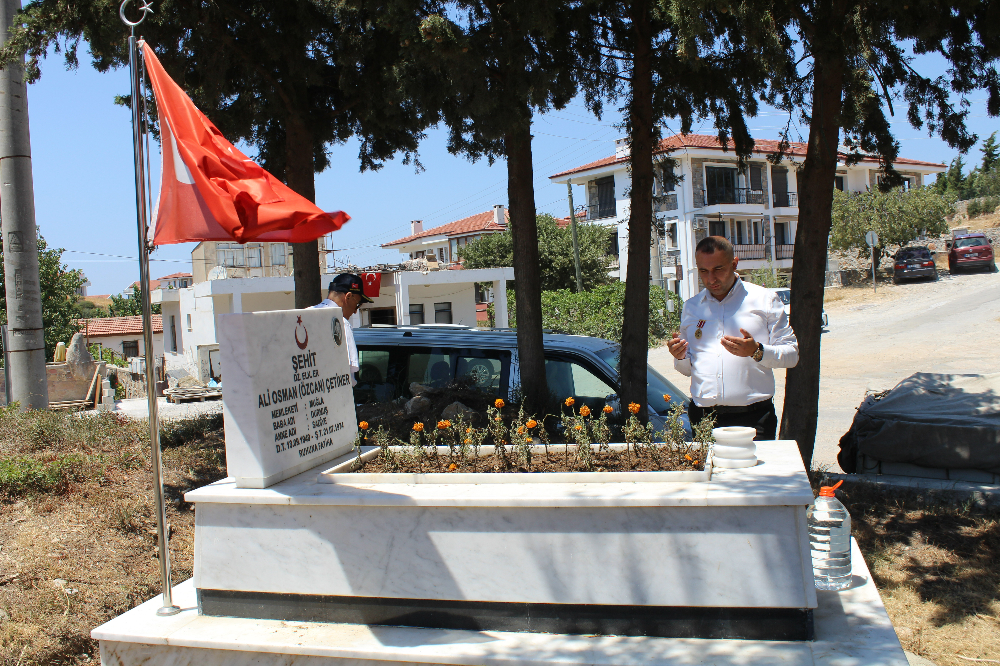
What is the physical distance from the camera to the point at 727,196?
139 feet

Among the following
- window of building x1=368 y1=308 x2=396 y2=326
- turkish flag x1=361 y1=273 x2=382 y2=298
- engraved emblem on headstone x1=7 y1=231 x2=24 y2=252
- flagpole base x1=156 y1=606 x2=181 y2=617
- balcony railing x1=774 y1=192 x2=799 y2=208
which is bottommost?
flagpole base x1=156 y1=606 x2=181 y2=617

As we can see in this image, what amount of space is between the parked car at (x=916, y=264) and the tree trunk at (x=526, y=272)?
33.1 metres

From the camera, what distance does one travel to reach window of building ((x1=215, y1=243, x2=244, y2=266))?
117 feet

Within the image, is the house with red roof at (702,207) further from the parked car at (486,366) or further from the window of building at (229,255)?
the parked car at (486,366)

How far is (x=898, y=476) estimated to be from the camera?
18.7 feet

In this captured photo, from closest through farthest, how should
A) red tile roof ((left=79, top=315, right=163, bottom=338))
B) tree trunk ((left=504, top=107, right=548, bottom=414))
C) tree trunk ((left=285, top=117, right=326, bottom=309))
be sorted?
tree trunk ((left=504, top=107, right=548, bottom=414)) < tree trunk ((left=285, top=117, right=326, bottom=309)) < red tile roof ((left=79, top=315, right=163, bottom=338))

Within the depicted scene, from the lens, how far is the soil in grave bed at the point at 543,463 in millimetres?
3625

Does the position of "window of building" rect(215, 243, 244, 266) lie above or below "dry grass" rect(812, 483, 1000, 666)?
above

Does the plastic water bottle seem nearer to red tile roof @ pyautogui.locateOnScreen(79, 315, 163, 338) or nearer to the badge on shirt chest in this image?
the badge on shirt chest

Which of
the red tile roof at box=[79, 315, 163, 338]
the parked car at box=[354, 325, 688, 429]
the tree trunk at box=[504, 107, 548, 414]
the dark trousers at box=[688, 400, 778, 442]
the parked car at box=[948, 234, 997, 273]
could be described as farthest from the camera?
the red tile roof at box=[79, 315, 163, 338]

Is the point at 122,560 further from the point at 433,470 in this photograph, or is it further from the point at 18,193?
the point at 18,193

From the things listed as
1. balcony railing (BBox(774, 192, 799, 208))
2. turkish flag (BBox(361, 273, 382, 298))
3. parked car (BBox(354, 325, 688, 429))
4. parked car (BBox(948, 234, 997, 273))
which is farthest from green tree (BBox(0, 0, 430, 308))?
balcony railing (BBox(774, 192, 799, 208))

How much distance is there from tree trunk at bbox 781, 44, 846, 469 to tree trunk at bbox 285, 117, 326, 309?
414cm

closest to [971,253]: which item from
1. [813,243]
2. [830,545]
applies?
[813,243]
